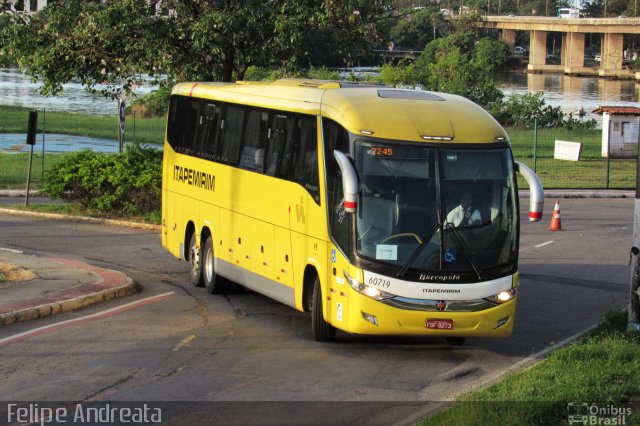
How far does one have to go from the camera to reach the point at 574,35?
124 m

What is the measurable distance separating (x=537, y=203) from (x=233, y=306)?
5.50m

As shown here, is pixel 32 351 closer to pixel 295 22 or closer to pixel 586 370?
pixel 586 370

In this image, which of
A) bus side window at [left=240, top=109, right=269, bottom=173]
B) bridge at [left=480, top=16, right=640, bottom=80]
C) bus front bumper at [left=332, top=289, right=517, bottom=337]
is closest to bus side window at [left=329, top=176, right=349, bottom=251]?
bus front bumper at [left=332, top=289, right=517, bottom=337]

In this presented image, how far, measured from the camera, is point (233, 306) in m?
17.7

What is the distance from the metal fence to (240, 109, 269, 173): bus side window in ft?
67.8

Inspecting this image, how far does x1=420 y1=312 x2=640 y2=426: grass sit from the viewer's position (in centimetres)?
1042

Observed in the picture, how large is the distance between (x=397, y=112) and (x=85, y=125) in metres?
46.2

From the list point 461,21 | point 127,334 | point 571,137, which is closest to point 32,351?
point 127,334

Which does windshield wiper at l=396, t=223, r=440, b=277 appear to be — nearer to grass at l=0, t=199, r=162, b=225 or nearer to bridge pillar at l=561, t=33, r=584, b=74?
grass at l=0, t=199, r=162, b=225

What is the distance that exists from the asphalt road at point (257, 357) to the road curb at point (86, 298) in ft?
0.54

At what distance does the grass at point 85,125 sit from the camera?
5234 cm

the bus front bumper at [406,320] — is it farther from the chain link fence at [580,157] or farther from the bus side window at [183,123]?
the chain link fence at [580,157]

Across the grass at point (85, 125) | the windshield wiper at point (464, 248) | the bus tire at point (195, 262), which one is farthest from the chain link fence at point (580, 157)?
the windshield wiper at point (464, 248)

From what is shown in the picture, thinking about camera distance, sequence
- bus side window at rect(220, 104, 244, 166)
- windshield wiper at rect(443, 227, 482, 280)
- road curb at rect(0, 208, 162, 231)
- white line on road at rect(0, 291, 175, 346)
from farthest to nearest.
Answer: road curb at rect(0, 208, 162, 231) < bus side window at rect(220, 104, 244, 166) < white line on road at rect(0, 291, 175, 346) < windshield wiper at rect(443, 227, 482, 280)
